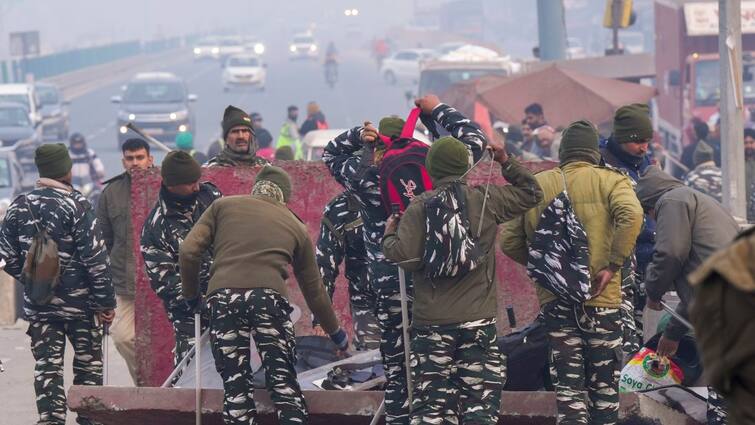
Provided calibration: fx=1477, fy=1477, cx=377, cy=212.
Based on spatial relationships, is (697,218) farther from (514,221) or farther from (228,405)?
(228,405)

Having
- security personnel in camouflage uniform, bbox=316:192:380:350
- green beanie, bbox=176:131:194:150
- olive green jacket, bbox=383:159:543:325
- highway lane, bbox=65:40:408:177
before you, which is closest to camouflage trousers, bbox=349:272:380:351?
security personnel in camouflage uniform, bbox=316:192:380:350

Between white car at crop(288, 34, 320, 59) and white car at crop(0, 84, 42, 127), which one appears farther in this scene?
white car at crop(288, 34, 320, 59)

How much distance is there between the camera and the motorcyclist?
24.1 m

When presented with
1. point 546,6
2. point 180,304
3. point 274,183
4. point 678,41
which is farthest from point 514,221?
point 546,6

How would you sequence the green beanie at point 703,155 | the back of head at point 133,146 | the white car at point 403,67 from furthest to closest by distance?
1. the white car at point 403,67
2. the green beanie at point 703,155
3. the back of head at point 133,146

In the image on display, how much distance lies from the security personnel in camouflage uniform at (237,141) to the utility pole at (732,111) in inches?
259

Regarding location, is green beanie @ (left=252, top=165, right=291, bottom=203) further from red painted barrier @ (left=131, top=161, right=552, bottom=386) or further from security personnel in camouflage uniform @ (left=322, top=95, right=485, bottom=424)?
red painted barrier @ (left=131, top=161, right=552, bottom=386)

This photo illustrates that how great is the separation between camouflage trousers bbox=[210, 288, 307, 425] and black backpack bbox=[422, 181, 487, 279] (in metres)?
0.89

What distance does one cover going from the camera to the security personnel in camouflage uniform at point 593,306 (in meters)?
7.67

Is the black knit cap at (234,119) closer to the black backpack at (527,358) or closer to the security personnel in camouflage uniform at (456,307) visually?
the black backpack at (527,358)

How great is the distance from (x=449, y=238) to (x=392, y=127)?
3.92 ft

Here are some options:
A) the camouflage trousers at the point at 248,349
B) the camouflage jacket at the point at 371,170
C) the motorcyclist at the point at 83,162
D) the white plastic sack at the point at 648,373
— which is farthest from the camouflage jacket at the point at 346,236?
the motorcyclist at the point at 83,162

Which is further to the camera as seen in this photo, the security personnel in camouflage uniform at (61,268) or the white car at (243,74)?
the white car at (243,74)

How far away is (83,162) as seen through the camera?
24.7 m
